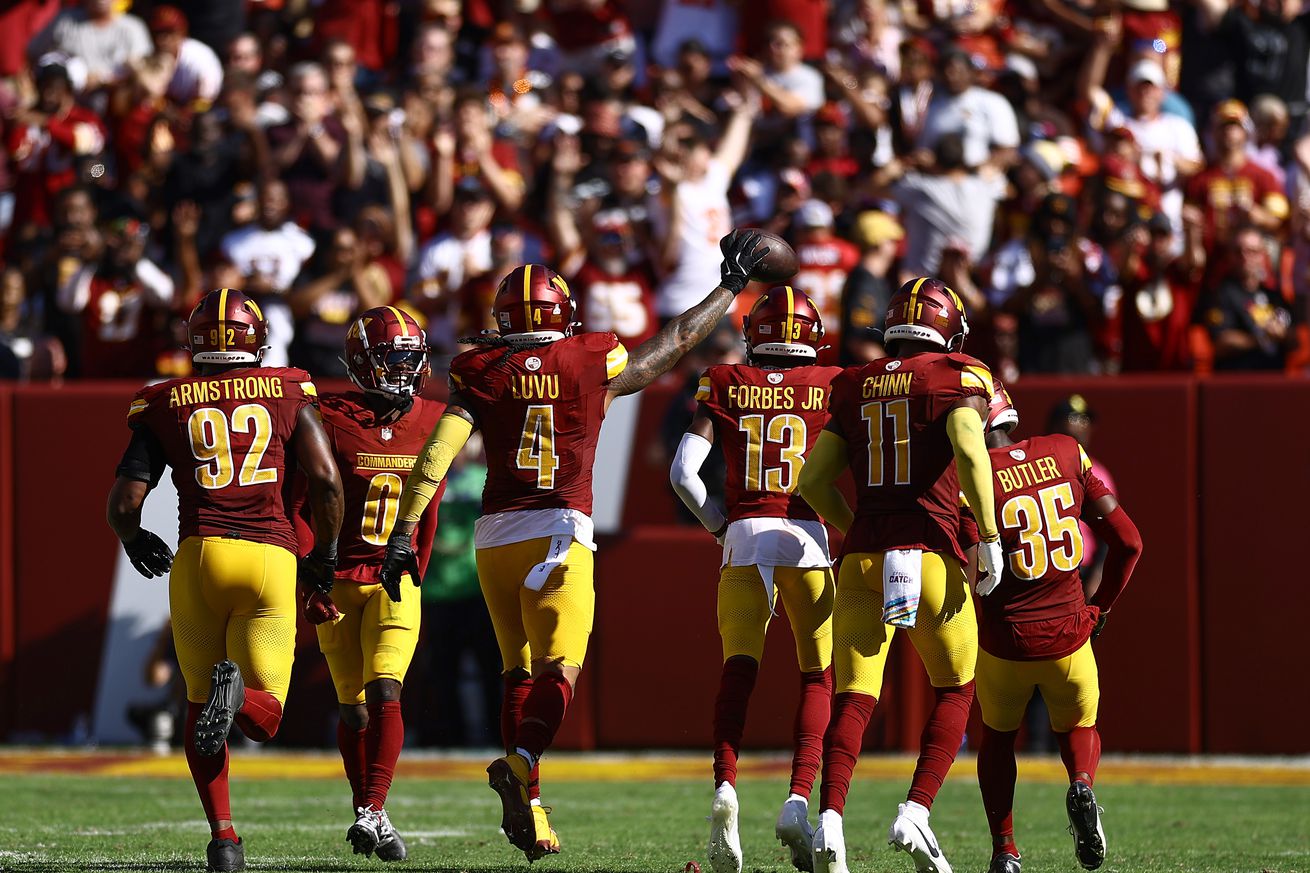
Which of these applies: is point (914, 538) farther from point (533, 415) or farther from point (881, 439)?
point (533, 415)

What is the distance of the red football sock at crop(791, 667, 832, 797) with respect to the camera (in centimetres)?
704

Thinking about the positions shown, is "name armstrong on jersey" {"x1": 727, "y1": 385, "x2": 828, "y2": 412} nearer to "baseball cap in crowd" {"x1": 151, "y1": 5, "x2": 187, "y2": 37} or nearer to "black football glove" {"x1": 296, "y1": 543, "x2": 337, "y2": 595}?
"black football glove" {"x1": 296, "y1": 543, "x2": 337, "y2": 595}

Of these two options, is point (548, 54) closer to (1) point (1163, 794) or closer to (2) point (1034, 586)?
(1) point (1163, 794)

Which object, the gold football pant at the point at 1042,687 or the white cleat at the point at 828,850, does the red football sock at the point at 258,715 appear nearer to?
the white cleat at the point at 828,850

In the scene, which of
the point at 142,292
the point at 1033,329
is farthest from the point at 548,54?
the point at 1033,329

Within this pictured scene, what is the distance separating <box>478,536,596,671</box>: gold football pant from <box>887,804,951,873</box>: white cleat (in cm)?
137

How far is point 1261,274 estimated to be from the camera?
12102 millimetres

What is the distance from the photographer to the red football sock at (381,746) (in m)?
7.55

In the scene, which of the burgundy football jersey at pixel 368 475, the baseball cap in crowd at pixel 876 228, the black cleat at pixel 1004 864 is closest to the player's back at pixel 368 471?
the burgundy football jersey at pixel 368 475

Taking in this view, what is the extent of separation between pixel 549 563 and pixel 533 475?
33 centimetres

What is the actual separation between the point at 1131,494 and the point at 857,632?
5.39 metres

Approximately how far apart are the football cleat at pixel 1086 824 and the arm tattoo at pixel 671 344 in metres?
2.13

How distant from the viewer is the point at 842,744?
22.4 feet

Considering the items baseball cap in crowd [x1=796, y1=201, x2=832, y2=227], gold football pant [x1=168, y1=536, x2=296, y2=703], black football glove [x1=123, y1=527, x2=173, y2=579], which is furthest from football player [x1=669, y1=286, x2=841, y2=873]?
baseball cap in crowd [x1=796, y1=201, x2=832, y2=227]
